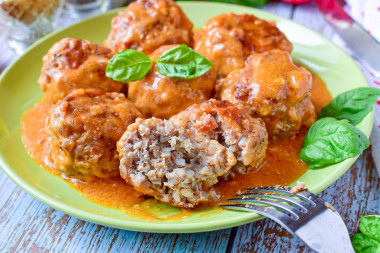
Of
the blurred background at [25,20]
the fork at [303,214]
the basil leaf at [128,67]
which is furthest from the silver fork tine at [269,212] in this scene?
the blurred background at [25,20]

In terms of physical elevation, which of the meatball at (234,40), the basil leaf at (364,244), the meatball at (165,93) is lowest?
the basil leaf at (364,244)

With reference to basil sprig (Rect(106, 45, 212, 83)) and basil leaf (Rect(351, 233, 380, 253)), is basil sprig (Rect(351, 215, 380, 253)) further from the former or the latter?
basil sprig (Rect(106, 45, 212, 83))

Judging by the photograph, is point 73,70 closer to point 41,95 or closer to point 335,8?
point 41,95

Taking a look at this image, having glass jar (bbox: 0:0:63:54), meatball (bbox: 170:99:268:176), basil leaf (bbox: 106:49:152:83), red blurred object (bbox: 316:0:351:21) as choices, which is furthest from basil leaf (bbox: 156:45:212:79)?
glass jar (bbox: 0:0:63:54)

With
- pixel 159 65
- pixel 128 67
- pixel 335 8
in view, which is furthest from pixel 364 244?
pixel 335 8

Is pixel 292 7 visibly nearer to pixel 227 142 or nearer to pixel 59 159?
pixel 227 142

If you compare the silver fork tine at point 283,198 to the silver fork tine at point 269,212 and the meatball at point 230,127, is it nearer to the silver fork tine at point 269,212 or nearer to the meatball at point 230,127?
the silver fork tine at point 269,212
